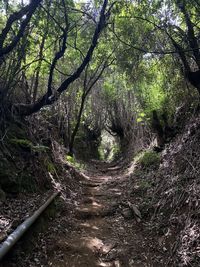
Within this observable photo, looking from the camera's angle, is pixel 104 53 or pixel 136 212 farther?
pixel 104 53

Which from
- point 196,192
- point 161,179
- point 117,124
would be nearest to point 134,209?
point 161,179

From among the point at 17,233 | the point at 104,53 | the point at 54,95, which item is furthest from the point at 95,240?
the point at 104,53

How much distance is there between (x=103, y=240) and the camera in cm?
455

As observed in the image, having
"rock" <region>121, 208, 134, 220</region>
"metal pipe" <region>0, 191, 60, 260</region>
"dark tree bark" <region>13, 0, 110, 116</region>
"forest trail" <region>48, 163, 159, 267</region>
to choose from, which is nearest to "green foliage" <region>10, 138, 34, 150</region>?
"dark tree bark" <region>13, 0, 110, 116</region>

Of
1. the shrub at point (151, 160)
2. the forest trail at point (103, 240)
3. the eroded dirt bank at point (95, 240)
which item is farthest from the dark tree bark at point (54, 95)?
the shrub at point (151, 160)

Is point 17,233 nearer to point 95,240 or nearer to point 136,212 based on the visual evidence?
point 95,240

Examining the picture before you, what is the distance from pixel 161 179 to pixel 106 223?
6.10 ft

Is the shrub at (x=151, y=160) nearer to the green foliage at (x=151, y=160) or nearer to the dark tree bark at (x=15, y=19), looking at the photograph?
the green foliage at (x=151, y=160)

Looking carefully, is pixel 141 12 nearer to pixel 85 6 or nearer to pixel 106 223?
pixel 85 6

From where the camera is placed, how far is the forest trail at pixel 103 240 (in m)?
3.86

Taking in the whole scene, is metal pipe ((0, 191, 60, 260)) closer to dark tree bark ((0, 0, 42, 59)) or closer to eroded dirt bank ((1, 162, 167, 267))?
eroded dirt bank ((1, 162, 167, 267))

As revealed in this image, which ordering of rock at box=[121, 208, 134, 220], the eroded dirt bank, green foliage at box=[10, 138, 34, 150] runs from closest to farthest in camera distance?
the eroded dirt bank → rock at box=[121, 208, 134, 220] → green foliage at box=[10, 138, 34, 150]

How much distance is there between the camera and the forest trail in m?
3.86

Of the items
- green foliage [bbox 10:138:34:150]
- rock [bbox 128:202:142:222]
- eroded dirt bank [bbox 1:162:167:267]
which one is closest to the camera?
eroded dirt bank [bbox 1:162:167:267]
